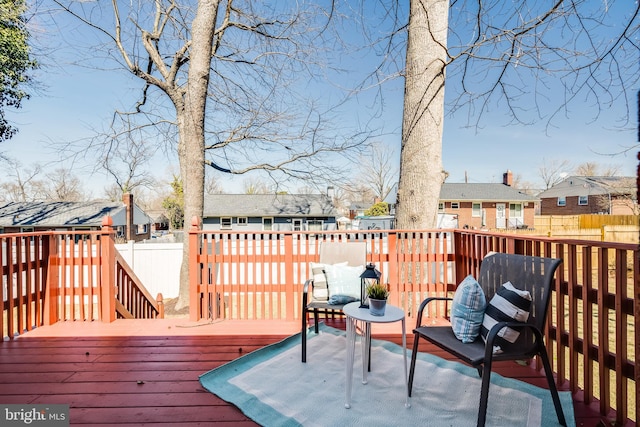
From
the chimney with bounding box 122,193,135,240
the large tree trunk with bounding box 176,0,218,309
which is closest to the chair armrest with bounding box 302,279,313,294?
the large tree trunk with bounding box 176,0,218,309

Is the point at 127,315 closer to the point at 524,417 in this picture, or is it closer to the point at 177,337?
the point at 177,337

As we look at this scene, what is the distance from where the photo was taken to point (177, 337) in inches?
123

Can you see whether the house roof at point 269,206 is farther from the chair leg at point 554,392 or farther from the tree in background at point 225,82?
the chair leg at point 554,392

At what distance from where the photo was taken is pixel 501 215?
2373 cm

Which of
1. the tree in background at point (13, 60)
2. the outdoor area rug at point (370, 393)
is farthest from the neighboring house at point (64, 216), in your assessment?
the outdoor area rug at point (370, 393)

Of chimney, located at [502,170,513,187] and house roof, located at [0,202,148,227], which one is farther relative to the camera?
chimney, located at [502,170,513,187]

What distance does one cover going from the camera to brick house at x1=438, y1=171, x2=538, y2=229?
921 inches

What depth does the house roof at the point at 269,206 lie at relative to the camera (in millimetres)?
20328

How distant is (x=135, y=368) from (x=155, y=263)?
280 inches

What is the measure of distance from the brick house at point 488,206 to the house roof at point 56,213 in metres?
22.0

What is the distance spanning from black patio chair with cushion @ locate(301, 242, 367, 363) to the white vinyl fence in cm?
705

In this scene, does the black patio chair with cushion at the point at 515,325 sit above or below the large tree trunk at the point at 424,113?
below

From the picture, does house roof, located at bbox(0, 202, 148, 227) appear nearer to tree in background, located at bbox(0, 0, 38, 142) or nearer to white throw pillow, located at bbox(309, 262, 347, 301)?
tree in background, located at bbox(0, 0, 38, 142)

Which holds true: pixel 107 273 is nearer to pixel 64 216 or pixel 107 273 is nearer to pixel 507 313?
pixel 507 313
